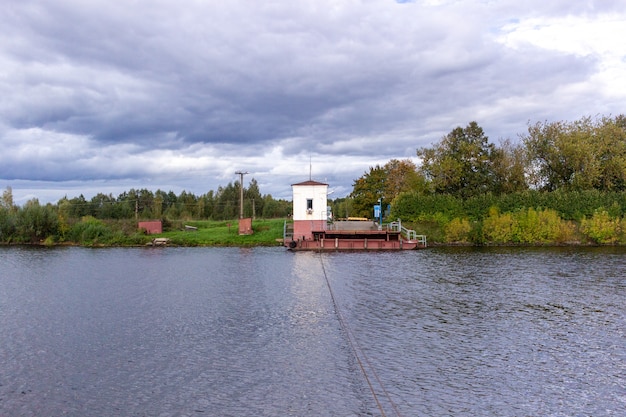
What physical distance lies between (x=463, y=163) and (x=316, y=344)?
4814 cm

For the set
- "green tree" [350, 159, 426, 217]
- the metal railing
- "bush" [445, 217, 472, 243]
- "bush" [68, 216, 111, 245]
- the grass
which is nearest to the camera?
the metal railing

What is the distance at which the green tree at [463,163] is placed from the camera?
59500 millimetres

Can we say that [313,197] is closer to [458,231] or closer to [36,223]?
[458,231]

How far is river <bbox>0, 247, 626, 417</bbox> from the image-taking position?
11609 millimetres

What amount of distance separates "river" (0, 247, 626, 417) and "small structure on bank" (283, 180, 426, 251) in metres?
16.2

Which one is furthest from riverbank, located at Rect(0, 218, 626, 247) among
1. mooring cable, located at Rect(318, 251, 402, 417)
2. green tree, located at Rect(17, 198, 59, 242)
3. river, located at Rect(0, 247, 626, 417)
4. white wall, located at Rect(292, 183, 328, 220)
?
mooring cable, located at Rect(318, 251, 402, 417)

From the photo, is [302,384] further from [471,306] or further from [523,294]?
[523,294]

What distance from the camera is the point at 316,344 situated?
16125 millimetres

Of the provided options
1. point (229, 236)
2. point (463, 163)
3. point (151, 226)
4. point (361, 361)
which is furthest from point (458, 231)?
point (361, 361)

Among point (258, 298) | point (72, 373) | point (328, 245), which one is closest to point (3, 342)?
point (72, 373)

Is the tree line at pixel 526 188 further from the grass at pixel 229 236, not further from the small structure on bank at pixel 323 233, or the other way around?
the grass at pixel 229 236

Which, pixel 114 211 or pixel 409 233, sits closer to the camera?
pixel 409 233

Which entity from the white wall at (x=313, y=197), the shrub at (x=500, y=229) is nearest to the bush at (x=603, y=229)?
the shrub at (x=500, y=229)

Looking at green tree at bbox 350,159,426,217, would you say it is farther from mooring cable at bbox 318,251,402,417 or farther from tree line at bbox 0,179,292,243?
mooring cable at bbox 318,251,402,417
